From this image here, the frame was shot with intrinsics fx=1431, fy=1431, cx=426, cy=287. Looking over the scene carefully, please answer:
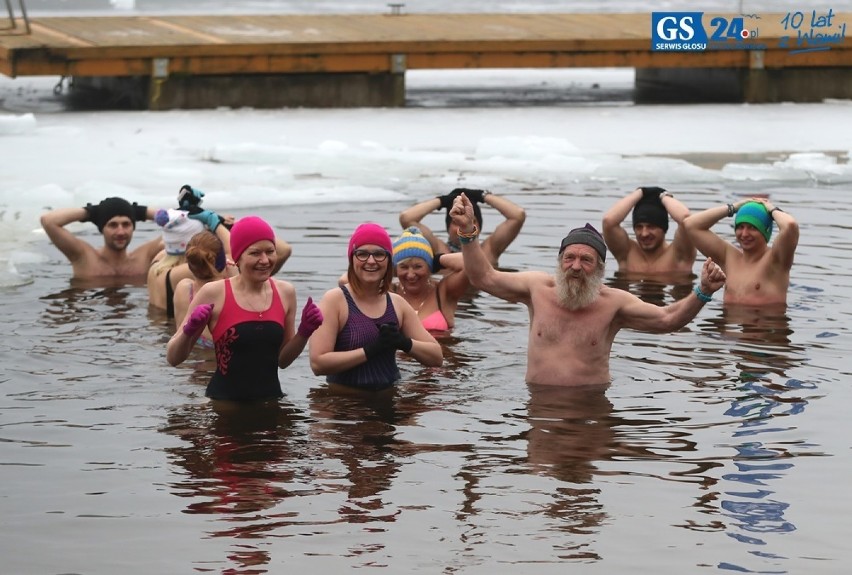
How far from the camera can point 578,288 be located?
8336 millimetres

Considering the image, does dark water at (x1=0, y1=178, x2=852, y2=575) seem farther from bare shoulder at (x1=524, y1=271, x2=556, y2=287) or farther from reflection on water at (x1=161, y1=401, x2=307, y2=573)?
bare shoulder at (x1=524, y1=271, x2=556, y2=287)

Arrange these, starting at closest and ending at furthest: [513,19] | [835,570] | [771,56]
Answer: [835,570], [771,56], [513,19]

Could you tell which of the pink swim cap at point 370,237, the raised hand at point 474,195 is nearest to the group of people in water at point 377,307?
the pink swim cap at point 370,237

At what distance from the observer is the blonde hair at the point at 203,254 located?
9.11m

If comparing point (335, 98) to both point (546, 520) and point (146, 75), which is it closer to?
point (146, 75)

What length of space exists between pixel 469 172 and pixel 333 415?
9378mm

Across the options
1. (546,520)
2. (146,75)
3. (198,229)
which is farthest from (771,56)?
(546,520)

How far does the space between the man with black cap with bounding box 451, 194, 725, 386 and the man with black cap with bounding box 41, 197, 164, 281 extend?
457cm

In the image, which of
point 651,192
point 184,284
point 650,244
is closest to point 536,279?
point 184,284

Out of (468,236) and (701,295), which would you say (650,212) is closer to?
(468,236)

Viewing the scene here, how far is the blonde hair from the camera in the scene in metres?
9.11

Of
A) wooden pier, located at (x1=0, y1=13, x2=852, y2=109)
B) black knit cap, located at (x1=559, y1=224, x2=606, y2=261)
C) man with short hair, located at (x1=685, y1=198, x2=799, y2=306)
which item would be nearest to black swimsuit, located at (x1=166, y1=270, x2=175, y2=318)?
black knit cap, located at (x1=559, y1=224, x2=606, y2=261)

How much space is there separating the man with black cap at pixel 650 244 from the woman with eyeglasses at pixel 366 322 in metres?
4.46

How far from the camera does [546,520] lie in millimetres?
6438
